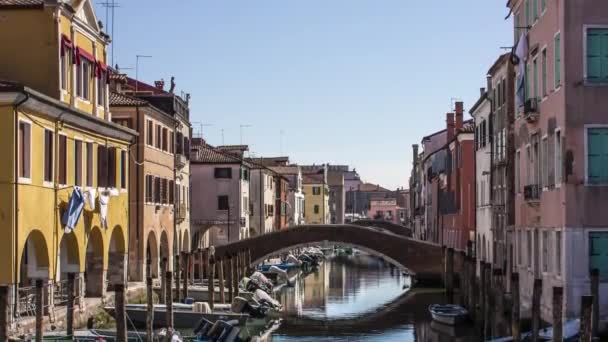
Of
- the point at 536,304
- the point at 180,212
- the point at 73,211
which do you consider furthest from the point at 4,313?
the point at 180,212

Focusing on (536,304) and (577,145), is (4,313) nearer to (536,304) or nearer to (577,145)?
(536,304)

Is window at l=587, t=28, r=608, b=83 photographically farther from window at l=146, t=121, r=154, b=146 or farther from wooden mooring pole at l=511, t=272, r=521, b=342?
window at l=146, t=121, r=154, b=146

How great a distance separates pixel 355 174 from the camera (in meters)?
187

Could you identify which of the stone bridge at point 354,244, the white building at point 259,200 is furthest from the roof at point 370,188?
the stone bridge at point 354,244

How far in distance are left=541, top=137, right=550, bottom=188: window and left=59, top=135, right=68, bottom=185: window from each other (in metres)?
12.1

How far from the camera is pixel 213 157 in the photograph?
59031 mm

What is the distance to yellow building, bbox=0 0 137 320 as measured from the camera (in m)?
22.9

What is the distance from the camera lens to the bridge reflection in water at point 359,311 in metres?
33.0

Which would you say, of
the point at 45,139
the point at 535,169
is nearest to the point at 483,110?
the point at 535,169

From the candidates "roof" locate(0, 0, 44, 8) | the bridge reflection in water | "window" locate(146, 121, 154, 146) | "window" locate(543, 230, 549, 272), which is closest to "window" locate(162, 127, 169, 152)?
"window" locate(146, 121, 154, 146)

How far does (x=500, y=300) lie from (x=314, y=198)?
85.8 metres

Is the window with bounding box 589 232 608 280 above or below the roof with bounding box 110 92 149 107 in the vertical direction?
below

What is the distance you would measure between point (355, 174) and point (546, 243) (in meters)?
160

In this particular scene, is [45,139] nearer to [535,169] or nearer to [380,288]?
[535,169]
